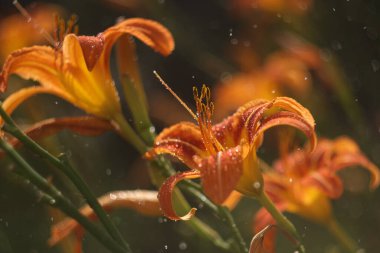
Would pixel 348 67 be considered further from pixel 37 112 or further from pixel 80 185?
pixel 80 185

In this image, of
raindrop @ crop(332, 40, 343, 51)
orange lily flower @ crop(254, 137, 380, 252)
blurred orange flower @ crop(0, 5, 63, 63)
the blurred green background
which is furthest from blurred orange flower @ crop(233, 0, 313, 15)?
orange lily flower @ crop(254, 137, 380, 252)

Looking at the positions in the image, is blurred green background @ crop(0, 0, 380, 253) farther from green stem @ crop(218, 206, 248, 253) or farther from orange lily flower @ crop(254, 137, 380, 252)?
green stem @ crop(218, 206, 248, 253)

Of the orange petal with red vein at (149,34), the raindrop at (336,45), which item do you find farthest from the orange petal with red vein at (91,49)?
the raindrop at (336,45)

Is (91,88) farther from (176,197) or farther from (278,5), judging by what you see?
(278,5)

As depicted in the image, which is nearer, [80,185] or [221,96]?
[80,185]

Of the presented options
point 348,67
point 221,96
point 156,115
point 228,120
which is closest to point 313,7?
point 348,67

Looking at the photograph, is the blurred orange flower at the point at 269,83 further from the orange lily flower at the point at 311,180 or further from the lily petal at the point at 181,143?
the lily petal at the point at 181,143
